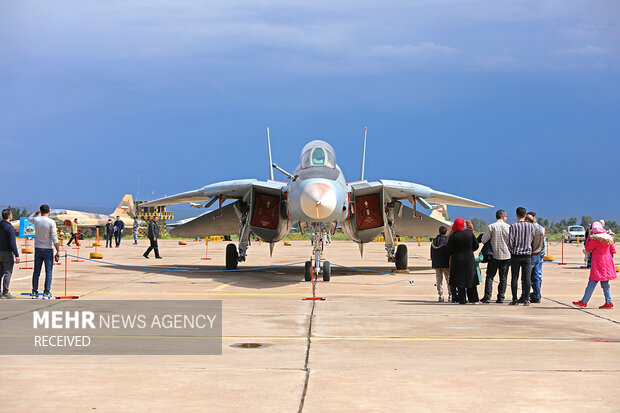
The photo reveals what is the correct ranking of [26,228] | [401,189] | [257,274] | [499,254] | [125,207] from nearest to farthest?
1. [499,254]
2. [401,189]
3. [257,274]
4. [26,228]
5. [125,207]

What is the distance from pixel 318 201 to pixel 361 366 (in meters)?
7.15

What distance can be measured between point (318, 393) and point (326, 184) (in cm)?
884

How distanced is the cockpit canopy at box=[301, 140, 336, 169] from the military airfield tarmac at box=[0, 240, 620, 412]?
15.0 ft

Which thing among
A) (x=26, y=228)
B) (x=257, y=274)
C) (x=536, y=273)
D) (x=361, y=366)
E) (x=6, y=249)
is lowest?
(x=361, y=366)

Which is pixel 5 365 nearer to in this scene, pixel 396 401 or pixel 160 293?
pixel 396 401

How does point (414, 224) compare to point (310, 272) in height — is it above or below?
above

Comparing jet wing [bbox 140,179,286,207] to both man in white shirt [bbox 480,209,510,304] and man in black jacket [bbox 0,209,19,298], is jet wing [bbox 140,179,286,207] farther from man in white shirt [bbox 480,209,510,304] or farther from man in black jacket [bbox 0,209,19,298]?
man in white shirt [bbox 480,209,510,304]

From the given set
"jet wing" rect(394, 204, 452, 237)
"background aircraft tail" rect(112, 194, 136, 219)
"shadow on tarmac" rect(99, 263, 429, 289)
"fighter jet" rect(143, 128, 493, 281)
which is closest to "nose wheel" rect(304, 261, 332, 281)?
"fighter jet" rect(143, 128, 493, 281)

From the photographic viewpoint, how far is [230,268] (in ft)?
62.9

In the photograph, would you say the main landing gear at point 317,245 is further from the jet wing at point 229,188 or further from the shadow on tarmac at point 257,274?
the jet wing at point 229,188

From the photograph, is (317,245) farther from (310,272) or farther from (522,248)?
(522,248)

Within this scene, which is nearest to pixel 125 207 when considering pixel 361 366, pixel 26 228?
pixel 26 228

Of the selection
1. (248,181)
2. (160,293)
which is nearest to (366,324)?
(160,293)

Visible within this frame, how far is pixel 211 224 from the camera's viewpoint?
2070cm
